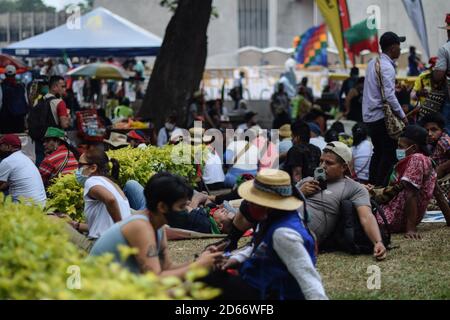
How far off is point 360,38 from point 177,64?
7.09m

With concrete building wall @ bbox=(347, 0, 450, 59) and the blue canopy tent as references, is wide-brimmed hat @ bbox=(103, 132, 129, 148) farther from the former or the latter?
the blue canopy tent

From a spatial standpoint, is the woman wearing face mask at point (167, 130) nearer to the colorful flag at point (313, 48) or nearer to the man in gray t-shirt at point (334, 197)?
the man in gray t-shirt at point (334, 197)

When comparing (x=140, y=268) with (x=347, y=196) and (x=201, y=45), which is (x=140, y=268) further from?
(x=201, y=45)

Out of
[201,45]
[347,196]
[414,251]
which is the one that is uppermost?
[201,45]

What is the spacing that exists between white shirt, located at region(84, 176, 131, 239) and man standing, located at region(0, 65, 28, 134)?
8.63 m

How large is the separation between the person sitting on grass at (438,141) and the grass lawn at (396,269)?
3.74ft

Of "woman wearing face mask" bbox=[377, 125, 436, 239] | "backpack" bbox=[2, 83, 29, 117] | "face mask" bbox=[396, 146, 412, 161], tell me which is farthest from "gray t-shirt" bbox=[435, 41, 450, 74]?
"backpack" bbox=[2, 83, 29, 117]

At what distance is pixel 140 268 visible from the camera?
17.3 ft

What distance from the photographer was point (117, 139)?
13414 millimetres

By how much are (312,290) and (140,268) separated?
98 centimetres

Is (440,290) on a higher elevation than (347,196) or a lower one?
lower
